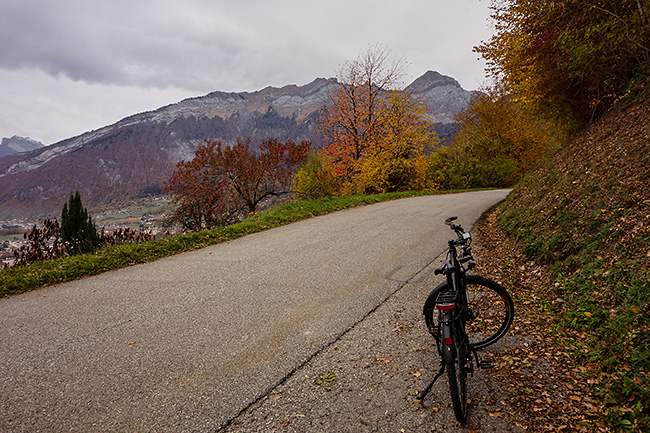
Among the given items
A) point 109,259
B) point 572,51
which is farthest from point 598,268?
point 109,259

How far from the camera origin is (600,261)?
13.2 ft

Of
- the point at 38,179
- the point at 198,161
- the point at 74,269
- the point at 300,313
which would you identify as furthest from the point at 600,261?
the point at 38,179

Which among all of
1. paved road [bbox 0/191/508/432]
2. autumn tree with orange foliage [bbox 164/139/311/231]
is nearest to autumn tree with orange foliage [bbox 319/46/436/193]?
autumn tree with orange foliage [bbox 164/139/311/231]

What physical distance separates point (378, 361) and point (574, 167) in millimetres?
7113

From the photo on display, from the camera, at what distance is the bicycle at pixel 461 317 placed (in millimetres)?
2420

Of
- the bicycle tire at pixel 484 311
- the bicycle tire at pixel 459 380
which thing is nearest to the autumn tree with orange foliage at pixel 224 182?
the bicycle tire at pixel 484 311

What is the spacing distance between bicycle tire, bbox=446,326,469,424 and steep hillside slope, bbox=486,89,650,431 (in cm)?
62

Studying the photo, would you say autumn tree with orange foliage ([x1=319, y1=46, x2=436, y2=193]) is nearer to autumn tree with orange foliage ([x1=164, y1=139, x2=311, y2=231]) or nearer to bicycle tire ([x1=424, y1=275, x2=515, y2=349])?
autumn tree with orange foliage ([x1=164, y1=139, x2=311, y2=231])

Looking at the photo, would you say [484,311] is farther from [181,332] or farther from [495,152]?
[495,152]

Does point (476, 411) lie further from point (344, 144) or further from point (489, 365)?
point (344, 144)

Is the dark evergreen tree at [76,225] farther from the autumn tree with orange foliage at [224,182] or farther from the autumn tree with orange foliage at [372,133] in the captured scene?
the autumn tree with orange foliage at [372,133]

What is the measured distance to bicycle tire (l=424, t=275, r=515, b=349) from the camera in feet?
10.6

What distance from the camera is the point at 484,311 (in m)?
4.00

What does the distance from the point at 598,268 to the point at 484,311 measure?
1.59 m
